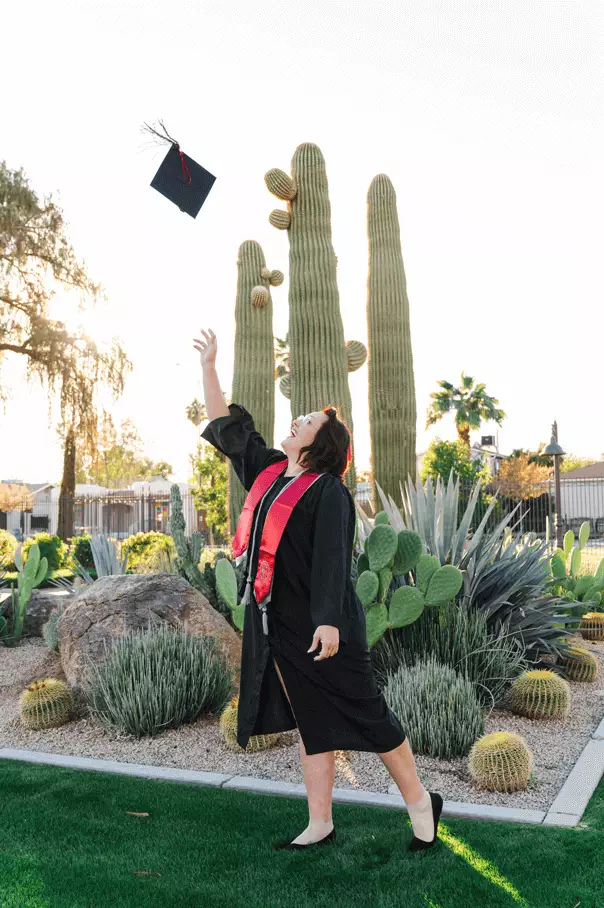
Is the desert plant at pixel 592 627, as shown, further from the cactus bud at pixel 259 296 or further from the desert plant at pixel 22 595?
the cactus bud at pixel 259 296

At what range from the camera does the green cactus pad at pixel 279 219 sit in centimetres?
1044

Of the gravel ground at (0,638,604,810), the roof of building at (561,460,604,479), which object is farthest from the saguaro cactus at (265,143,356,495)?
the roof of building at (561,460,604,479)

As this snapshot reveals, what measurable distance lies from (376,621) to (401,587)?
0.27 metres

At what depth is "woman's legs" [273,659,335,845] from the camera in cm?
303

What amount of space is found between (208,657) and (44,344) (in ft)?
53.7

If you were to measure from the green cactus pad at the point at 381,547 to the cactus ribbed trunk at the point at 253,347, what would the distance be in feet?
24.4

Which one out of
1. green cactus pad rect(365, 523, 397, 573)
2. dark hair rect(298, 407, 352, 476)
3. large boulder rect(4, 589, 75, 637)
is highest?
dark hair rect(298, 407, 352, 476)

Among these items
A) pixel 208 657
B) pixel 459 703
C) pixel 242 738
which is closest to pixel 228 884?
pixel 242 738

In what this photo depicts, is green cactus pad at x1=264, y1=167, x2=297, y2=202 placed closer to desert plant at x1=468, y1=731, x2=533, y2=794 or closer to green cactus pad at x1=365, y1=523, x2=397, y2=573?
green cactus pad at x1=365, y1=523, x2=397, y2=573

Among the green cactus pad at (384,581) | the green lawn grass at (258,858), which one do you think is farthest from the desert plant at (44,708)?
the green cactus pad at (384,581)

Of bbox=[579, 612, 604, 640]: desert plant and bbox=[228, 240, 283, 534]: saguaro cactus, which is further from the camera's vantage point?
bbox=[228, 240, 283, 534]: saguaro cactus

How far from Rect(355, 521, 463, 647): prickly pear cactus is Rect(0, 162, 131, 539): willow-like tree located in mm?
16521

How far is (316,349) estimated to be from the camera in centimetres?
992

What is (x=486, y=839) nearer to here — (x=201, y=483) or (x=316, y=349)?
(x=316, y=349)
